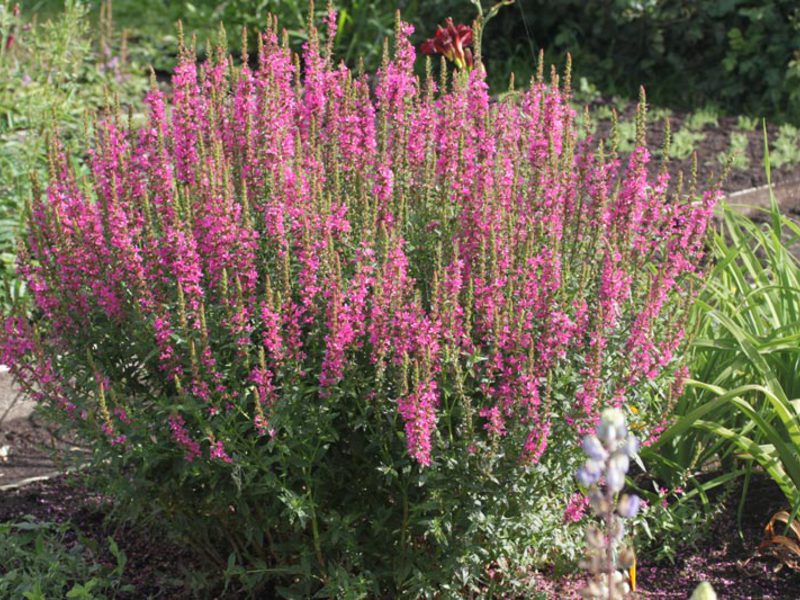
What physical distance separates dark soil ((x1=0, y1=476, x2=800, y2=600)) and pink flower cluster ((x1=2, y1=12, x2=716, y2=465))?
762 millimetres

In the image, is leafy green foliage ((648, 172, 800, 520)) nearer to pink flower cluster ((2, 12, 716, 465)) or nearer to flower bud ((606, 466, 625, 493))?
pink flower cluster ((2, 12, 716, 465))

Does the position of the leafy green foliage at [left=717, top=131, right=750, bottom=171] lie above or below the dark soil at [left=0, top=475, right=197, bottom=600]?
above

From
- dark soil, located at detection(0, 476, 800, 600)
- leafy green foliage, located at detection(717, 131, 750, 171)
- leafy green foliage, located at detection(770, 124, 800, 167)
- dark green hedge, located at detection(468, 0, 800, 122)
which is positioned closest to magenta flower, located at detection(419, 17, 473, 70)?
dark soil, located at detection(0, 476, 800, 600)

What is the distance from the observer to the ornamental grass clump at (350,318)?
3053mm

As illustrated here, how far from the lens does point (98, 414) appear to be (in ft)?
11.8

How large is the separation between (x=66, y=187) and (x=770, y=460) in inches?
98.0

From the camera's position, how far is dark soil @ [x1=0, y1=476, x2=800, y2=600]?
3852 mm

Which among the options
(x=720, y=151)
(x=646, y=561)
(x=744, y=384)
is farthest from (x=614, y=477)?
(x=720, y=151)

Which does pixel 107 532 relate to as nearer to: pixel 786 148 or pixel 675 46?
pixel 786 148

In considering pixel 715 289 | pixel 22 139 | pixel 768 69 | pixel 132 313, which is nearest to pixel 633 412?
pixel 715 289

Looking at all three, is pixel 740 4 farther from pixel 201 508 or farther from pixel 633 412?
pixel 201 508

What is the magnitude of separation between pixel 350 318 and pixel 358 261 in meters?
0.16

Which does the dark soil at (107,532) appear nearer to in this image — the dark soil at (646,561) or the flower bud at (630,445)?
the dark soil at (646,561)

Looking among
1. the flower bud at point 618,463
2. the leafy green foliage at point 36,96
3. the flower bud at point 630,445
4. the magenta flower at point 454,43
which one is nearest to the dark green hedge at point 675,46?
the leafy green foliage at point 36,96
